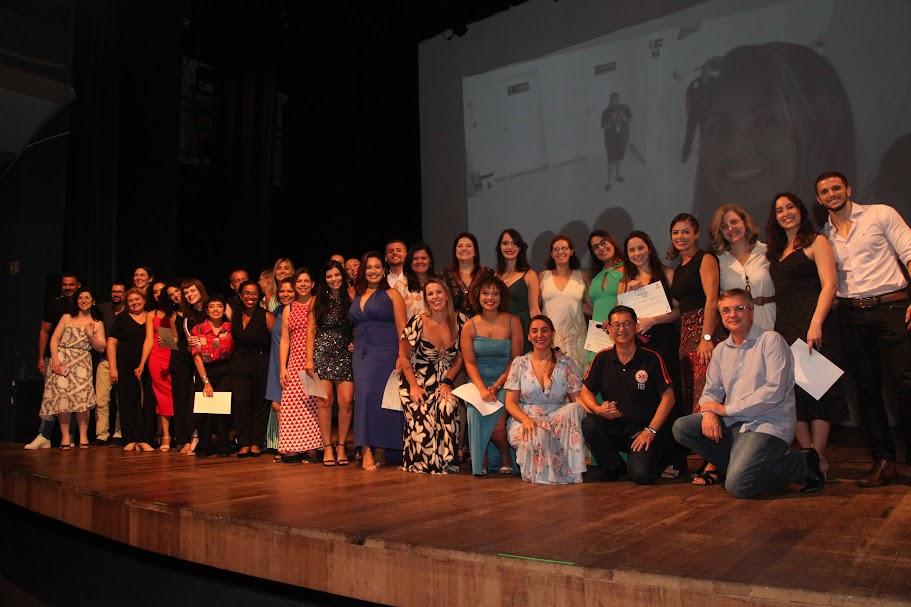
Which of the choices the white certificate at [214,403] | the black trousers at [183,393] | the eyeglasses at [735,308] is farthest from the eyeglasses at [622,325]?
the black trousers at [183,393]

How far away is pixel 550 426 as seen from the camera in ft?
11.6

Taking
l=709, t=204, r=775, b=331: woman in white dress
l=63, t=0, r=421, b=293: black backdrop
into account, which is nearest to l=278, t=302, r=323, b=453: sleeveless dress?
l=709, t=204, r=775, b=331: woman in white dress

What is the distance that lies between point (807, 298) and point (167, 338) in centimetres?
440

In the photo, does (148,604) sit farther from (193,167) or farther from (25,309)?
(193,167)

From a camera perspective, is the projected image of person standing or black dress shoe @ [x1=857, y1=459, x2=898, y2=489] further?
the projected image of person standing

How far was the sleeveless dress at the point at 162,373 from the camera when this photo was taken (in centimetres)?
551

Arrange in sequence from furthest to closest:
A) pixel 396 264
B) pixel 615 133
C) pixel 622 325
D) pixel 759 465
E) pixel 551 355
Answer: pixel 615 133, pixel 396 264, pixel 551 355, pixel 622 325, pixel 759 465

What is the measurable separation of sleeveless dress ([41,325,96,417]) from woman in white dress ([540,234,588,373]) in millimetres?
3503

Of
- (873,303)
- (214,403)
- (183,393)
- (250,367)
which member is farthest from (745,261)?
(183,393)

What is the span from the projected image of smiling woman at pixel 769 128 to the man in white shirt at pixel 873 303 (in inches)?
78.4

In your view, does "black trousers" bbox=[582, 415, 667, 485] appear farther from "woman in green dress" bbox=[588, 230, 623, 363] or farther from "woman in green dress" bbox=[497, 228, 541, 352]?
"woman in green dress" bbox=[497, 228, 541, 352]

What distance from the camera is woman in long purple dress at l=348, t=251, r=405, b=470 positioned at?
4293 mm

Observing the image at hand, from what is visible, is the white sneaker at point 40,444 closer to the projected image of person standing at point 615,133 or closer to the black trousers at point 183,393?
the black trousers at point 183,393

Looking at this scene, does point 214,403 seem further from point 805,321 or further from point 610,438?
point 805,321
